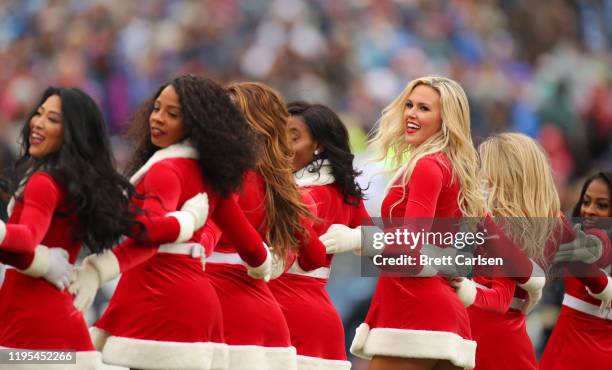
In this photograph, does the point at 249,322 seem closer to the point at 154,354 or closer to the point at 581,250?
the point at 154,354

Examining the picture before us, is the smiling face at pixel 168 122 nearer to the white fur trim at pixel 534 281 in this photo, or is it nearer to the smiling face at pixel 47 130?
the smiling face at pixel 47 130

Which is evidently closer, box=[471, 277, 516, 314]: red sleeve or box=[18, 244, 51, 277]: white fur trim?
box=[18, 244, 51, 277]: white fur trim

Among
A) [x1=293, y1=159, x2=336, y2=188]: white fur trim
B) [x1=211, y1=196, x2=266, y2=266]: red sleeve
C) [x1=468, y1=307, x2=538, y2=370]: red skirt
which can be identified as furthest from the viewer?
[x1=468, y1=307, x2=538, y2=370]: red skirt

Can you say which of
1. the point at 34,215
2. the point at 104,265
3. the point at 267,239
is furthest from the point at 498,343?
the point at 34,215

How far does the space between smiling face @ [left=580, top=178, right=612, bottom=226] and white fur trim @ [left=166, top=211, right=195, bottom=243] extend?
316cm

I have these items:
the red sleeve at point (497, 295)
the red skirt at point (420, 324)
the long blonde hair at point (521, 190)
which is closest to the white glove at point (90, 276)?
the red skirt at point (420, 324)

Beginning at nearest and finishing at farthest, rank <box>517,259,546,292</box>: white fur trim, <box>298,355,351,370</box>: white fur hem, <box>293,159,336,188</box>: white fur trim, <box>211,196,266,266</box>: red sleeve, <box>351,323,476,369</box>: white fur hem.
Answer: <box>211,196,266,266</box>: red sleeve → <box>351,323,476,369</box>: white fur hem → <box>298,355,351,370</box>: white fur hem → <box>293,159,336,188</box>: white fur trim → <box>517,259,546,292</box>: white fur trim

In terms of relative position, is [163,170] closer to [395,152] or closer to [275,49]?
[395,152]

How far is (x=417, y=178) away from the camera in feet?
22.7

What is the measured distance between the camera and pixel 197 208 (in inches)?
242

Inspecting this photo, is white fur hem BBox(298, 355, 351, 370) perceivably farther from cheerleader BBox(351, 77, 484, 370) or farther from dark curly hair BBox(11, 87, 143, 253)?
dark curly hair BBox(11, 87, 143, 253)

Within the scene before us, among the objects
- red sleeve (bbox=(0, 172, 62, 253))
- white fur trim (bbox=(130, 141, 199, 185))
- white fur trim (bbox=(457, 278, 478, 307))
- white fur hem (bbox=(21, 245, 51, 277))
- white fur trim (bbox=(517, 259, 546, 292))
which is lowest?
white fur trim (bbox=(517, 259, 546, 292))

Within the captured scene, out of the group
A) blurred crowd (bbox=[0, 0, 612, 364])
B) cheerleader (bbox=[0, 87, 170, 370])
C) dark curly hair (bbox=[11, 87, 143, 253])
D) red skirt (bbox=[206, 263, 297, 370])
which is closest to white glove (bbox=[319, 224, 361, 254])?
red skirt (bbox=[206, 263, 297, 370])

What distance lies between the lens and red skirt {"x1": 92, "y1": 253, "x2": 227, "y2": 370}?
5.99m
